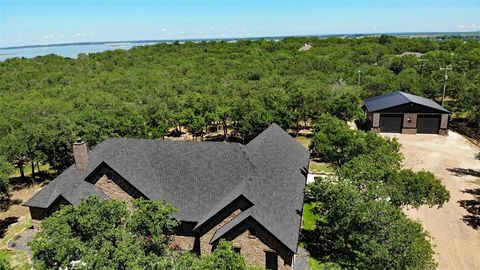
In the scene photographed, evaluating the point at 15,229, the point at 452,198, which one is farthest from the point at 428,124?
the point at 15,229

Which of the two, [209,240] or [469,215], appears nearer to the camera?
[209,240]

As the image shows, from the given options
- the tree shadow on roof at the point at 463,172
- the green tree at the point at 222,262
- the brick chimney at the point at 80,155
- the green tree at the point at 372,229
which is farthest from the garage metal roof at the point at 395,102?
the green tree at the point at 222,262

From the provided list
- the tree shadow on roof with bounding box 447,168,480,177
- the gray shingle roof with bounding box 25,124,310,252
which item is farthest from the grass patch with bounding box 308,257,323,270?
the tree shadow on roof with bounding box 447,168,480,177

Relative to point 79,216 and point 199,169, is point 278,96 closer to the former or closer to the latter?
point 199,169

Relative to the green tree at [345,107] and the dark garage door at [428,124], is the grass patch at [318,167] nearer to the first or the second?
the green tree at [345,107]

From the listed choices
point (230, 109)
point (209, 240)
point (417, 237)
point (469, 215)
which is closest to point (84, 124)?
point (230, 109)

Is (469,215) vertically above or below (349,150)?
below

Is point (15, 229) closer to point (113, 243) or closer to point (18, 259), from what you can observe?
point (18, 259)
